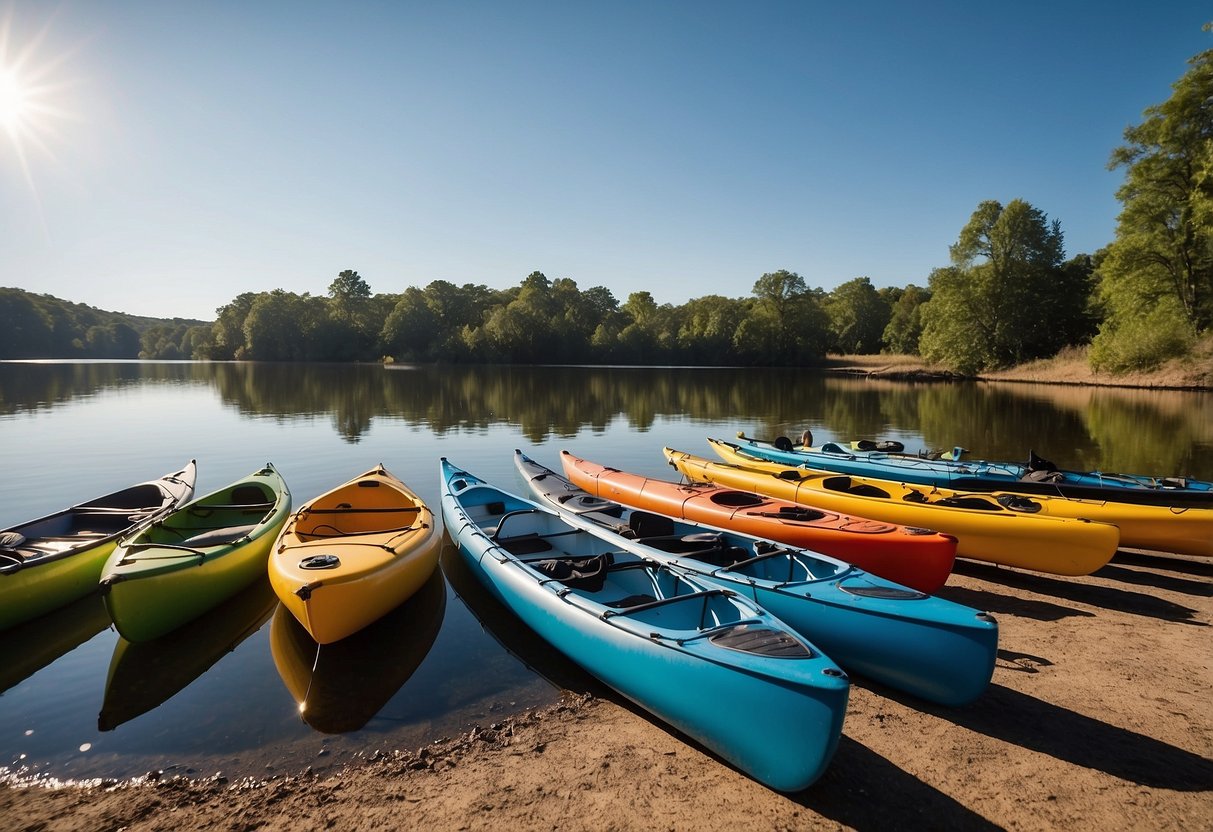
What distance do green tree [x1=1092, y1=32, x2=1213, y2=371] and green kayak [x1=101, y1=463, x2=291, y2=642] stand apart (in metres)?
44.8

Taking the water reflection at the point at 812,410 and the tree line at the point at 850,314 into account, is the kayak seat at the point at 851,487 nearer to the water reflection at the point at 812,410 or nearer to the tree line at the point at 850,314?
the water reflection at the point at 812,410

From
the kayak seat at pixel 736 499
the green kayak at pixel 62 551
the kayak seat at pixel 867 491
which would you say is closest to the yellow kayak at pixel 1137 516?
the kayak seat at pixel 867 491

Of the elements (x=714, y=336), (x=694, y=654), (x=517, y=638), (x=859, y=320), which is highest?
(x=859, y=320)

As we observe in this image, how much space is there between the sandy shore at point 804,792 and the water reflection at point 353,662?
3.34 ft

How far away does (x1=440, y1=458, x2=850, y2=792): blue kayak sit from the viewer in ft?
13.2

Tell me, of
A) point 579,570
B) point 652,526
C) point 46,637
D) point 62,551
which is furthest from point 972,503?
point 46,637

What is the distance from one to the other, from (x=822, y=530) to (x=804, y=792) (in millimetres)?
3952

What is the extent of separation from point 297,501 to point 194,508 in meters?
3.89

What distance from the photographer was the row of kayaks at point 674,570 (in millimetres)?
4523

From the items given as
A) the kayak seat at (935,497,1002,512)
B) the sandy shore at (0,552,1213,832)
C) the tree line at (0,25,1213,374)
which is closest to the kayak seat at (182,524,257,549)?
the sandy shore at (0,552,1213,832)

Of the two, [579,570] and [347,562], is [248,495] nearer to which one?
[347,562]

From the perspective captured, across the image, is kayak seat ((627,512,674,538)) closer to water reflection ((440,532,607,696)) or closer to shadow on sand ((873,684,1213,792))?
water reflection ((440,532,607,696))

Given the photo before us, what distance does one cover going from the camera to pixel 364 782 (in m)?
4.54

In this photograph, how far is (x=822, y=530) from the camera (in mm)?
7812
